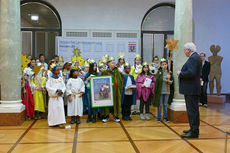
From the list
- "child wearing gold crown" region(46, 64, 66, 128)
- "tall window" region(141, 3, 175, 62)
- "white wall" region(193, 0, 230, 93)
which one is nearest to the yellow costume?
"child wearing gold crown" region(46, 64, 66, 128)

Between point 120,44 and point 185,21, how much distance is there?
15.1 feet

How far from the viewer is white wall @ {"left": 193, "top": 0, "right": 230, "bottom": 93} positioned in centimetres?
1138

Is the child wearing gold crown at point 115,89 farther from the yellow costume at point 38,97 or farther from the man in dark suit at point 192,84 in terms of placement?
the man in dark suit at point 192,84

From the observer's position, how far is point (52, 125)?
5.81m

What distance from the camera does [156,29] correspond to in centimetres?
1149

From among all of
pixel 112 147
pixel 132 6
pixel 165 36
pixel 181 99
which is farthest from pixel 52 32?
pixel 112 147

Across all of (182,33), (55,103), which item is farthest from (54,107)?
(182,33)

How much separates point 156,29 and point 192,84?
709 cm

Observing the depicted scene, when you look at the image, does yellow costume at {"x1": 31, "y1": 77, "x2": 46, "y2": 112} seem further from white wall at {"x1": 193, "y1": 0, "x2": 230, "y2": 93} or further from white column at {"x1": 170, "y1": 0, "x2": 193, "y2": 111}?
white wall at {"x1": 193, "y1": 0, "x2": 230, "y2": 93}

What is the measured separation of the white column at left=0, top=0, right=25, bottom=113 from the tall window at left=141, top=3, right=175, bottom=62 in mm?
6507

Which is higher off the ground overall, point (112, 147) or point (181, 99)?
point (181, 99)

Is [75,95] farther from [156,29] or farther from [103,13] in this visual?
[156,29]

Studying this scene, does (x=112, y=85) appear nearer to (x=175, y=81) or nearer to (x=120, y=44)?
(x=175, y=81)

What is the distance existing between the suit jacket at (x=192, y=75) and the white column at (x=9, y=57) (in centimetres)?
386
